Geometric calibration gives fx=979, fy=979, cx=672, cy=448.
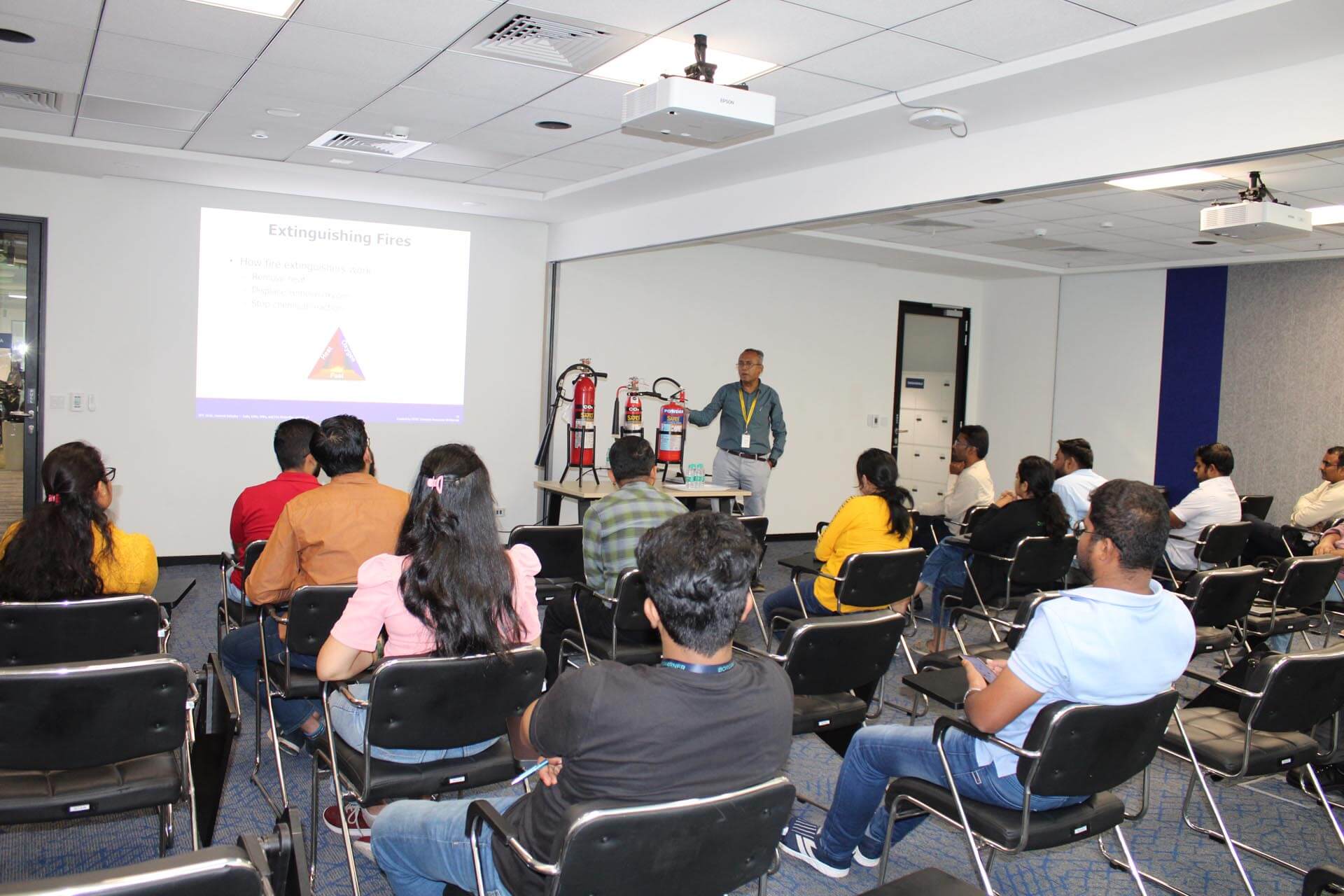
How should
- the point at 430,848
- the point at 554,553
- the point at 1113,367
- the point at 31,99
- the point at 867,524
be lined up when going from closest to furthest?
the point at 430,848 → the point at 867,524 → the point at 554,553 → the point at 31,99 → the point at 1113,367

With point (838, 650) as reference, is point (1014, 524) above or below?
above

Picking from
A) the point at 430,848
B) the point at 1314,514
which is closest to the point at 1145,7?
the point at 430,848

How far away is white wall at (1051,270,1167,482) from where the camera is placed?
955 cm

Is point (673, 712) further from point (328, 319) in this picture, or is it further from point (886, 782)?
point (328, 319)

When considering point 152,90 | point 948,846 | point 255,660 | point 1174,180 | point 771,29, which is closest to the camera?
point 948,846

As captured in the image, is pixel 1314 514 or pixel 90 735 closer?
pixel 90 735

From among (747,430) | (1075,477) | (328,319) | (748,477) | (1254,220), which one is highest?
(1254,220)

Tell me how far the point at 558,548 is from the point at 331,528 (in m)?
1.75

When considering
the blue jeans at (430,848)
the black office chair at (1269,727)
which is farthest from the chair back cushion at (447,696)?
the black office chair at (1269,727)

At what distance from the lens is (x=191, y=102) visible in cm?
508

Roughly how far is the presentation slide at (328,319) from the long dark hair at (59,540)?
4428 millimetres

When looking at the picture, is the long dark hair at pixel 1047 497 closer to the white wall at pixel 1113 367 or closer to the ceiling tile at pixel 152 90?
the ceiling tile at pixel 152 90

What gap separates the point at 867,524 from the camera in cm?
451

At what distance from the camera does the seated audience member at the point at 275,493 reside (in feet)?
13.3
